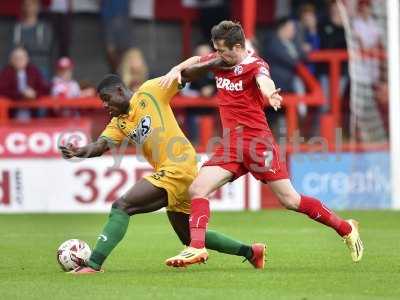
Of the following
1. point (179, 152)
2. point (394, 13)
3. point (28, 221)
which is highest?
point (394, 13)

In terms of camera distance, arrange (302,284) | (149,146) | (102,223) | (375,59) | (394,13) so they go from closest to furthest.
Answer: (302,284), (149,146), (102,223), (394,13), (375,59)

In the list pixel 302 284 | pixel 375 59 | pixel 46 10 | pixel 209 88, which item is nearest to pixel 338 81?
pixel 375 59

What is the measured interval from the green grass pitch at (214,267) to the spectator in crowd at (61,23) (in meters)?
5.65

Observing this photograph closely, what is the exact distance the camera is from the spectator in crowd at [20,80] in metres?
19.7

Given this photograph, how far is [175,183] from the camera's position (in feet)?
34.0

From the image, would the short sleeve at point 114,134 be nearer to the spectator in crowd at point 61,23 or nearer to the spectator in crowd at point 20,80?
the spectator in crowd at point 20,80

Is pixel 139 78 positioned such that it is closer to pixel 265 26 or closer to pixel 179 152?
pixel 265 26

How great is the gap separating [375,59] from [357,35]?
516 mm

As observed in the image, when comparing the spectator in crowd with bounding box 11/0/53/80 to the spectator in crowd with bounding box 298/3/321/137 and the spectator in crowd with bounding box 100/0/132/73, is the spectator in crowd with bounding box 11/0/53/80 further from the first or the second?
the spectator in crowd with bounding box 298/3/321/137

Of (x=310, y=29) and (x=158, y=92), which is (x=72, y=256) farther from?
(x=310, y=29)

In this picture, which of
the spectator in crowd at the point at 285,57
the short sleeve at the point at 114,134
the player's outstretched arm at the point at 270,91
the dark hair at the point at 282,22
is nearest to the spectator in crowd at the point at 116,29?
the spectator in crowd at the point at 285,57

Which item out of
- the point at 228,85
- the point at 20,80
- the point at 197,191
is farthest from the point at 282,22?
the point at 197,191

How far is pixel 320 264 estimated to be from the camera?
36.0ft

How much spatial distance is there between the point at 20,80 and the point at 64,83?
846mm
